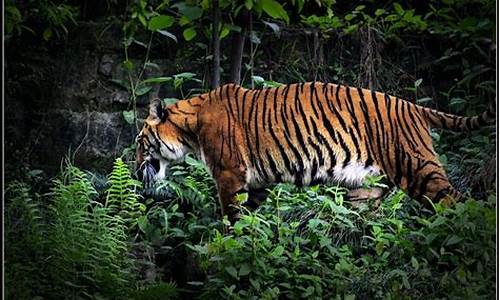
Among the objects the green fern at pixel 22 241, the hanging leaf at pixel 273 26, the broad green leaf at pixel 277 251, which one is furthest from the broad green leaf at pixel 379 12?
the green fern at pixel 22 241

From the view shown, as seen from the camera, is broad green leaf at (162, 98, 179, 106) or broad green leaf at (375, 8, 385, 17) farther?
broad green leaf at (375, 8, 385, 17)

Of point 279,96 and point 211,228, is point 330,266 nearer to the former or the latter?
point 211,228

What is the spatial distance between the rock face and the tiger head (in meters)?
0.05

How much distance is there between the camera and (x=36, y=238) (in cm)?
229

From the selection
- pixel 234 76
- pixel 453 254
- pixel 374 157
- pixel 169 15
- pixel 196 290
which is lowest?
pixel 196 290

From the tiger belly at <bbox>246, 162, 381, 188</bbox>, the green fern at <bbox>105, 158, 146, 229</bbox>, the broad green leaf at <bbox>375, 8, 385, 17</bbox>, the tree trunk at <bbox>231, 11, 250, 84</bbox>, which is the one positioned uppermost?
the broad green leaf at <bbox>375, 8, 385, 17</bbox>

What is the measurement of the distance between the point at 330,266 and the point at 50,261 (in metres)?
0.75

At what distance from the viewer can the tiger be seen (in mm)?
2490

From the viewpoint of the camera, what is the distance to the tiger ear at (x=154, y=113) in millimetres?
2613

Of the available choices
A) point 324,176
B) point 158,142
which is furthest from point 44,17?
point 324,176

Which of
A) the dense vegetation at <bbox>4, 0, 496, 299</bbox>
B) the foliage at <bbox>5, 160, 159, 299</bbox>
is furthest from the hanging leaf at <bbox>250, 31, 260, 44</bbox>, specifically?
the foliage at <bbox>5, 160, 159, 299</bbox>

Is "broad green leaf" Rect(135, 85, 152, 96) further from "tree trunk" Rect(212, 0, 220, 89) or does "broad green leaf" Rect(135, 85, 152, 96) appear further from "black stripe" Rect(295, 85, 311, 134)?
"black stripe" Rect(295, 85, 311, 134)

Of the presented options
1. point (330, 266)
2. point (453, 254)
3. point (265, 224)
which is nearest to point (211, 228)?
point (265, 224)

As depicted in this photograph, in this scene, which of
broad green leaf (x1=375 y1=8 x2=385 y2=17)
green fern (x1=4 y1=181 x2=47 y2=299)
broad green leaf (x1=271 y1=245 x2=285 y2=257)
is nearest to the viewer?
green fern (x1=4 y1=181 x2=47 y2=299)
